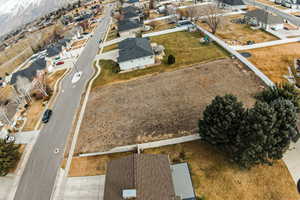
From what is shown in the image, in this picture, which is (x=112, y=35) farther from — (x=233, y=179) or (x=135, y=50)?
(x=233, y=179)

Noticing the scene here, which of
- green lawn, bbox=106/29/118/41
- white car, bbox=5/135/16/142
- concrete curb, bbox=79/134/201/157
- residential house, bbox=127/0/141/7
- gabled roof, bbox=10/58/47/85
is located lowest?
white car, bbox=5/135/16/142

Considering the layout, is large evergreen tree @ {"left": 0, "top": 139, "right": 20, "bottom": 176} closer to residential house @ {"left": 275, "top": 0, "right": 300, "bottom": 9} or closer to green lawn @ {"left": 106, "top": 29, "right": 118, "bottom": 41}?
green lawn @ {"left": 106, "top": 29, "right": 118, "bottom": 41}

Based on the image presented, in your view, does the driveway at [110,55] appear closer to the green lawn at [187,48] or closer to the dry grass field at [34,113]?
the green lawn at [187,48]

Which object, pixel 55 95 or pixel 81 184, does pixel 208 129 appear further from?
pixel 55 95

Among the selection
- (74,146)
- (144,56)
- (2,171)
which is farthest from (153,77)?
(2,171)

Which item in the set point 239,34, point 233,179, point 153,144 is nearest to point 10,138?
point 153,144

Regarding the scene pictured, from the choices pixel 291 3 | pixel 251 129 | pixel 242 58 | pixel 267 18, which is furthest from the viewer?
pixel 291 3

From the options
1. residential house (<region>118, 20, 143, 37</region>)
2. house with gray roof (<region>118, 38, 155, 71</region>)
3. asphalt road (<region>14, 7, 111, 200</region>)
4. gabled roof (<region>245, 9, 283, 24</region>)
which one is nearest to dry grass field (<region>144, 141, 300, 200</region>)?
asphalt road (<region>14, 7, 111, 200</region>)
